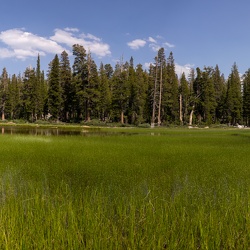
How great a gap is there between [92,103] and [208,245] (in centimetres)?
6155

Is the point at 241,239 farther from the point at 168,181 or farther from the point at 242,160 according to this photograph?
the point at 242,160

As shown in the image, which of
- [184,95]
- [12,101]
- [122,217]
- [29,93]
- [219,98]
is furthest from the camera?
[219,98]

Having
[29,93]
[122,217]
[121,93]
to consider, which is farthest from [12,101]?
[122,217]

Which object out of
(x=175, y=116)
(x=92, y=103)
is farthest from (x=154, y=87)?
(x=92, y=103)

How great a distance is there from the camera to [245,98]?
3076 inches

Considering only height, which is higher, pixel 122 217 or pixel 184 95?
pixel 184 95

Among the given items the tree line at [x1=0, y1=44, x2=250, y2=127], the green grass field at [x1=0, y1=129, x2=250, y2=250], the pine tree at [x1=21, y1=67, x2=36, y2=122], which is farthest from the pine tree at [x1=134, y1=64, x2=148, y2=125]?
the green grass field at [x1=0, y1=129, x2=250, y2=250]

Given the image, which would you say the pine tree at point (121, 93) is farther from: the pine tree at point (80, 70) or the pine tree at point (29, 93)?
the pine tree at point (29, 93)

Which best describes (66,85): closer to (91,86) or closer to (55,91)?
(55,91)

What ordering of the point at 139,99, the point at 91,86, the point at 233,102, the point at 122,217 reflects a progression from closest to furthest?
the point at 122,217, the point at 91,86, the point at 139,99, the point at 233,102

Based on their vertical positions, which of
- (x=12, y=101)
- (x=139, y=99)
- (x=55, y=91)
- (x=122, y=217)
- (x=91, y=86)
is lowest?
(x=122, y=217)

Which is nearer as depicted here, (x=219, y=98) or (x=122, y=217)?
(x=122, y=217)

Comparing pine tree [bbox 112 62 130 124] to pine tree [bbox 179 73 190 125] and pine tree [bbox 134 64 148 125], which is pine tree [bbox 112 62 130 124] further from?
pine tree [bbox 179 73 190 125]

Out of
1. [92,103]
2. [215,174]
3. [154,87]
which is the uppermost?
[154,87]
